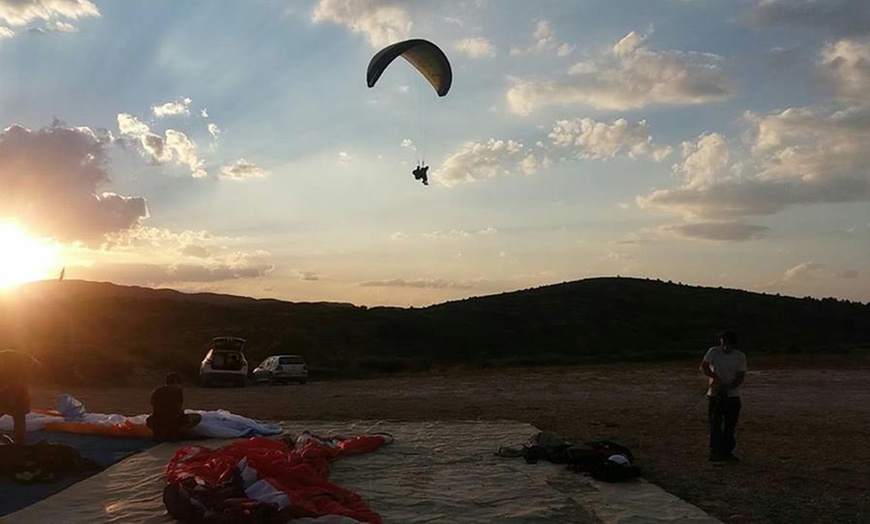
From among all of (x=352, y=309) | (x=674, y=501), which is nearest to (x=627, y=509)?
(x=674, y=501)

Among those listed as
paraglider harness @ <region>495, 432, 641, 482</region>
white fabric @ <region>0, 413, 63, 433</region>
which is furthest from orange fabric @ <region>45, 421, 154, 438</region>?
paraglider harness @ <region>495, 432, 641, 482</region>

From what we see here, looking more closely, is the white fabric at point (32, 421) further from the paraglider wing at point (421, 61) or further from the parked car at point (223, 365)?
the parked car at point (223, 365)

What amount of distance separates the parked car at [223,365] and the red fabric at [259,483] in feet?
59.5

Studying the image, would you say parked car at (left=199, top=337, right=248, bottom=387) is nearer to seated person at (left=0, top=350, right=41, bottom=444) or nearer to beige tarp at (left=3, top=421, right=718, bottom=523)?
beige tarp at (left=3, top=421, right=718, bottom=523)

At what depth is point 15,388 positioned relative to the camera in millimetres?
9344

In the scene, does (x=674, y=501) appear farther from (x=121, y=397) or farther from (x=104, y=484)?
(x=121, y=397)

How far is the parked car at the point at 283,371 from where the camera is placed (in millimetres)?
28203

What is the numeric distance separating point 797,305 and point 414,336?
33.9 meters

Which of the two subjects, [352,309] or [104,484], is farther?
[352,309]

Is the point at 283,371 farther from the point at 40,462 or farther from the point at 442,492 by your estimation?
the point at 442,492

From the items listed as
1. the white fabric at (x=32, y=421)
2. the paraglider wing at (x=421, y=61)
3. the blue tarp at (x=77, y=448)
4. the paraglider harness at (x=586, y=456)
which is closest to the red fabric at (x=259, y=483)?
the blue tarp at (x=77, y=448)

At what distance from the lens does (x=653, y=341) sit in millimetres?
52031

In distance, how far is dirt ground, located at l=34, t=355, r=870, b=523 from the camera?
802 cm

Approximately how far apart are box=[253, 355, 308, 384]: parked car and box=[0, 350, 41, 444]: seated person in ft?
61.7
